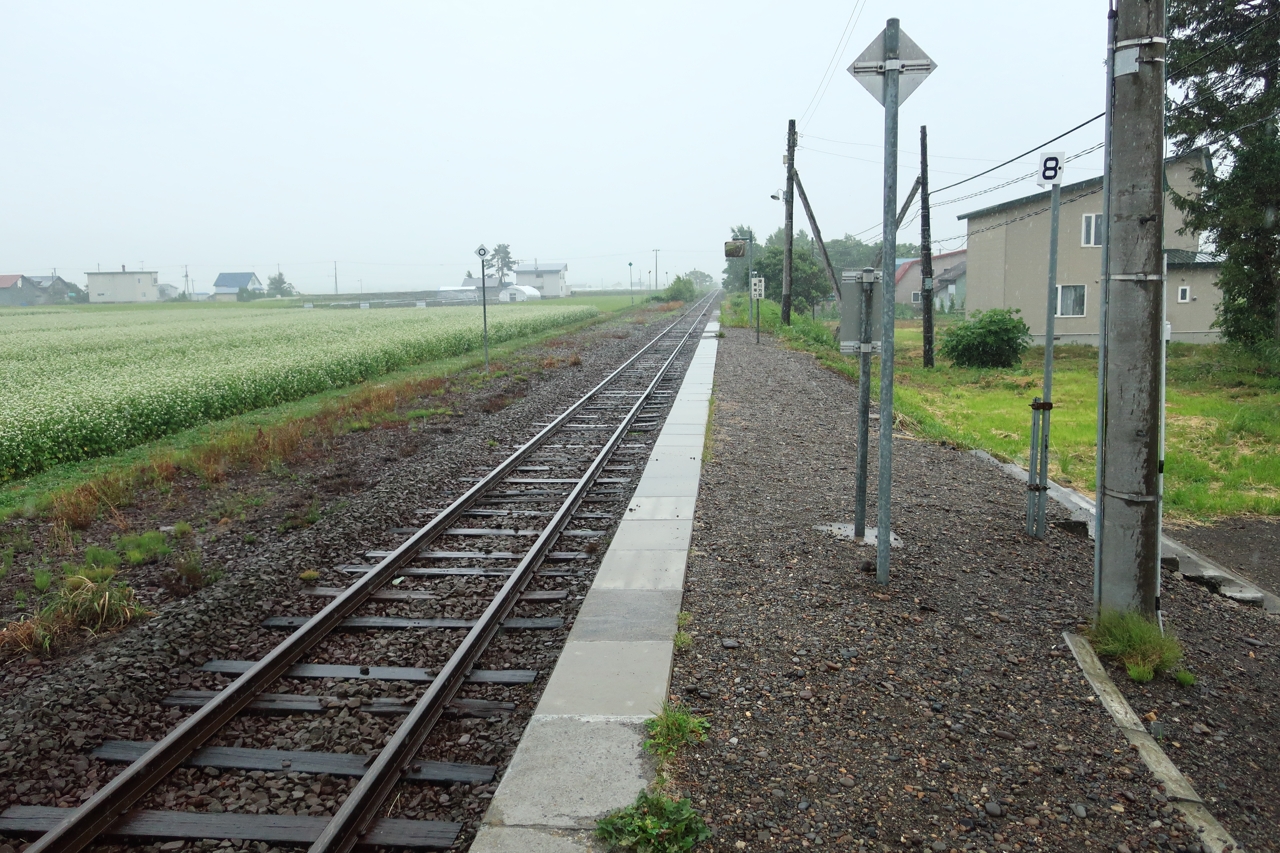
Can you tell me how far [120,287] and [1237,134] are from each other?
463 feet

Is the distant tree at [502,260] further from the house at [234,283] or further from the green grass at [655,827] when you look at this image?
the green grass at [655,827]

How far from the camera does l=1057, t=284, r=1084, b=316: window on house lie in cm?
3038

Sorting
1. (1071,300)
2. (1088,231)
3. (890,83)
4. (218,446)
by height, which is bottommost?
(218,446)

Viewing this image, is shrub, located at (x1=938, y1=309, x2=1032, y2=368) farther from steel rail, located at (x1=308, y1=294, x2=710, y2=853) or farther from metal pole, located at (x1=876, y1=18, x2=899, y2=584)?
metal pole, located at (x1=876, y1=18, x2=899, y2=584)

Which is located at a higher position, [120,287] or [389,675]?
[120,287]

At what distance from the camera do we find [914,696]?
476cm

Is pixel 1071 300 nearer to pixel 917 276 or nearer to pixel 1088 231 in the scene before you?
pixel 1088 231

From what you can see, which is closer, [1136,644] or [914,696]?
[914,696]

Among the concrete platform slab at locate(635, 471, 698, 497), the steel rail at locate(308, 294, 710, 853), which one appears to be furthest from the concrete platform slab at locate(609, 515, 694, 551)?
the concrete platform slab at locate(635, 471, 698, 497)

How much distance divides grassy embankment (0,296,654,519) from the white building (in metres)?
128

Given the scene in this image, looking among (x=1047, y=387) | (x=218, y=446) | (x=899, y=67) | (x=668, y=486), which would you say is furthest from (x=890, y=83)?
(x=218, y=446)

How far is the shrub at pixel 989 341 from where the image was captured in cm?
2538

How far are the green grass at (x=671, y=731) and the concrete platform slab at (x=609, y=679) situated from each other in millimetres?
173

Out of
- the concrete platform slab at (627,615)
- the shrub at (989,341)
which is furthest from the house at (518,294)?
the concrete platform slab at (627,615)
